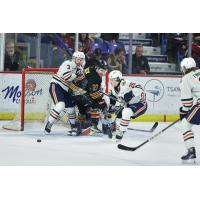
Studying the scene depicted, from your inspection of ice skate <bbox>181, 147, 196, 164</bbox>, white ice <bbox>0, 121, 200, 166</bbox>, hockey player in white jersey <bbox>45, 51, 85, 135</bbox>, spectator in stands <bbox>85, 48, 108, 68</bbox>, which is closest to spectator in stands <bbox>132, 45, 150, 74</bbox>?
spectator in stands <bbox>85, 48, 108, 68</bbox>

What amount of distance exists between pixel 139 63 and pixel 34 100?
58.9 inches

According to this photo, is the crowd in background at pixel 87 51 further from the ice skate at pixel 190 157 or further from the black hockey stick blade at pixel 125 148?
the ice skate at pixel 190 157

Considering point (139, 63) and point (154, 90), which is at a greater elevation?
point (139, 63)

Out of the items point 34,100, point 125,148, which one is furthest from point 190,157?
point 34,100

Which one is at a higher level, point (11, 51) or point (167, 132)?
point (11, 51)

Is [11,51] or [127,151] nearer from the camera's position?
[127,151]

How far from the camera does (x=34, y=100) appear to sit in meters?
5.98

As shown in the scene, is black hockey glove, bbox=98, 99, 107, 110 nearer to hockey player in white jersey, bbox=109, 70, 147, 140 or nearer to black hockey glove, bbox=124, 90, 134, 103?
hockey player in white jersey, bbox=109, 70, 147, 140

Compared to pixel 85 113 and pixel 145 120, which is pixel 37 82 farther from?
pixel 145 120

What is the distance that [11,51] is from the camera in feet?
21.7

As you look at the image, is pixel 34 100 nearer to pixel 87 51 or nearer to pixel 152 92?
pixel 87 51

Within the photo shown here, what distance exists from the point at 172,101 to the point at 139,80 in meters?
0.41

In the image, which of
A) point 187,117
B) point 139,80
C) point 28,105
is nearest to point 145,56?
point 139,80

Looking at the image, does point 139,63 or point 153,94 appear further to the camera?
point 139,63
